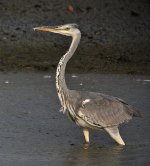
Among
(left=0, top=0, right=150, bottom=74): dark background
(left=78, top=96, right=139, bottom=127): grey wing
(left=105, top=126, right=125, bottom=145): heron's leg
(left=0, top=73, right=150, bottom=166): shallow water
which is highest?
(left=78, top=96, right=139, bottom=127): grey wing

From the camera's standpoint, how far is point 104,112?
1167 centimetres

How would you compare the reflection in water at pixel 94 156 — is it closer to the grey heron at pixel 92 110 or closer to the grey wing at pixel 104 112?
the grey heron at pixel 92 110

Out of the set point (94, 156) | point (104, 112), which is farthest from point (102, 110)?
point (94, 156)

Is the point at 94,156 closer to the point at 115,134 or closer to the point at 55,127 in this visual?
the point at 115,134

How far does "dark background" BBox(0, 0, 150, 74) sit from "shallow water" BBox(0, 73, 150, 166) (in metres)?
1.00

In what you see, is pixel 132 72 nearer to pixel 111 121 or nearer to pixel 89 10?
pixel 89 10

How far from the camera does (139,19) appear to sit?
2131 cm

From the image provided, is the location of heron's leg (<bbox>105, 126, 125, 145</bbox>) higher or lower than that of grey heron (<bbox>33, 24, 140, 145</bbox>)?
lower

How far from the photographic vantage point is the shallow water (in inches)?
425

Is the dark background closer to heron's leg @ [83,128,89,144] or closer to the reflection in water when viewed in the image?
heron's leg @ [83,128,89,144]

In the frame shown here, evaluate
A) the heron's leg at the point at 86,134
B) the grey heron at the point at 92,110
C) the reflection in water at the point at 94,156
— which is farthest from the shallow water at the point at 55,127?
the grey heron at the point at 92,110

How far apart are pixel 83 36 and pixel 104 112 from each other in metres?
8.61

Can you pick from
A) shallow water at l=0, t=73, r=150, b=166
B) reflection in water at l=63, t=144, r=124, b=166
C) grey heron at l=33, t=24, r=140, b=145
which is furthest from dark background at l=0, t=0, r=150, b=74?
reflection in water at l=63, t=144, r=124, b=166

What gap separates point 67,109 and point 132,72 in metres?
6.50
